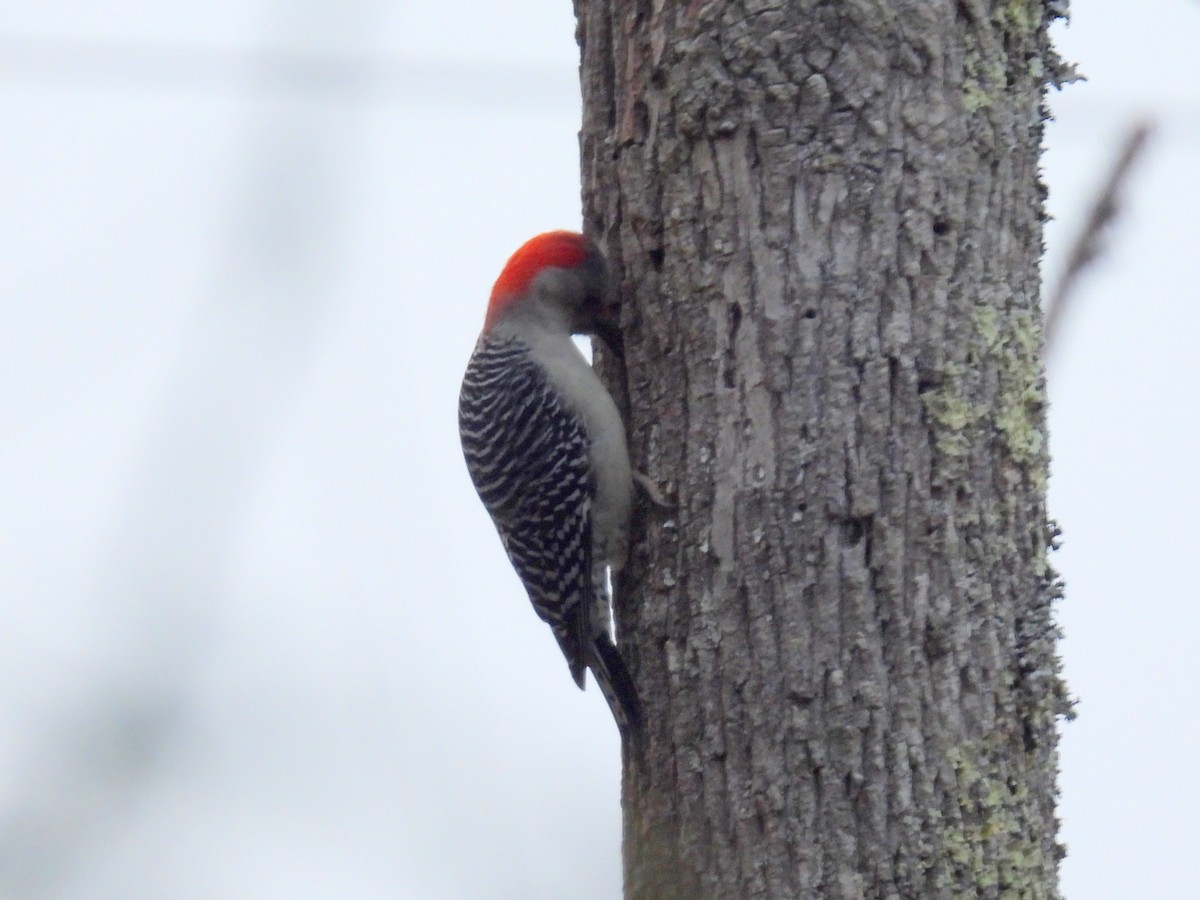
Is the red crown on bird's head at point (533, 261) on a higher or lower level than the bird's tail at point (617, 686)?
higher

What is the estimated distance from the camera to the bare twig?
2.41m

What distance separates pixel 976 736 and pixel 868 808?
255 millimetres

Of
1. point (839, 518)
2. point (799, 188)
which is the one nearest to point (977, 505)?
point (839, 518)

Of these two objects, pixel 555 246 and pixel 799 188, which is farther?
pixel 555 246

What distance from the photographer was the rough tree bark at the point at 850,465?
2.75m

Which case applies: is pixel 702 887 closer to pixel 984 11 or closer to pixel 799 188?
pixel 799 188

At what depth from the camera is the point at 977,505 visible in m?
2.85

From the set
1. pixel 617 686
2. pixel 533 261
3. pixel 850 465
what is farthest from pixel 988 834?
pixel 533 261

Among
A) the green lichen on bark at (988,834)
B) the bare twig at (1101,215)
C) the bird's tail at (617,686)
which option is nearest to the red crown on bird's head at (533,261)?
the bird's tail at (617,686)

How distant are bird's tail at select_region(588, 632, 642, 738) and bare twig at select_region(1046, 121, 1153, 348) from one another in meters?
1.25

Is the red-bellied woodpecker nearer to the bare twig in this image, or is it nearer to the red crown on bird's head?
the red crown on bird's head

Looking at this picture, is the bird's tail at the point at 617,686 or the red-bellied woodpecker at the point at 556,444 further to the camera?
the red-bellied woodpecker at the point at 556,444

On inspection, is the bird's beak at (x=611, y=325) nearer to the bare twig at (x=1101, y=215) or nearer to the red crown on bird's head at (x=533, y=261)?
the red crown on bird's head at (x=533, y=261)

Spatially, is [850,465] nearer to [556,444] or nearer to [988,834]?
[988,834]
